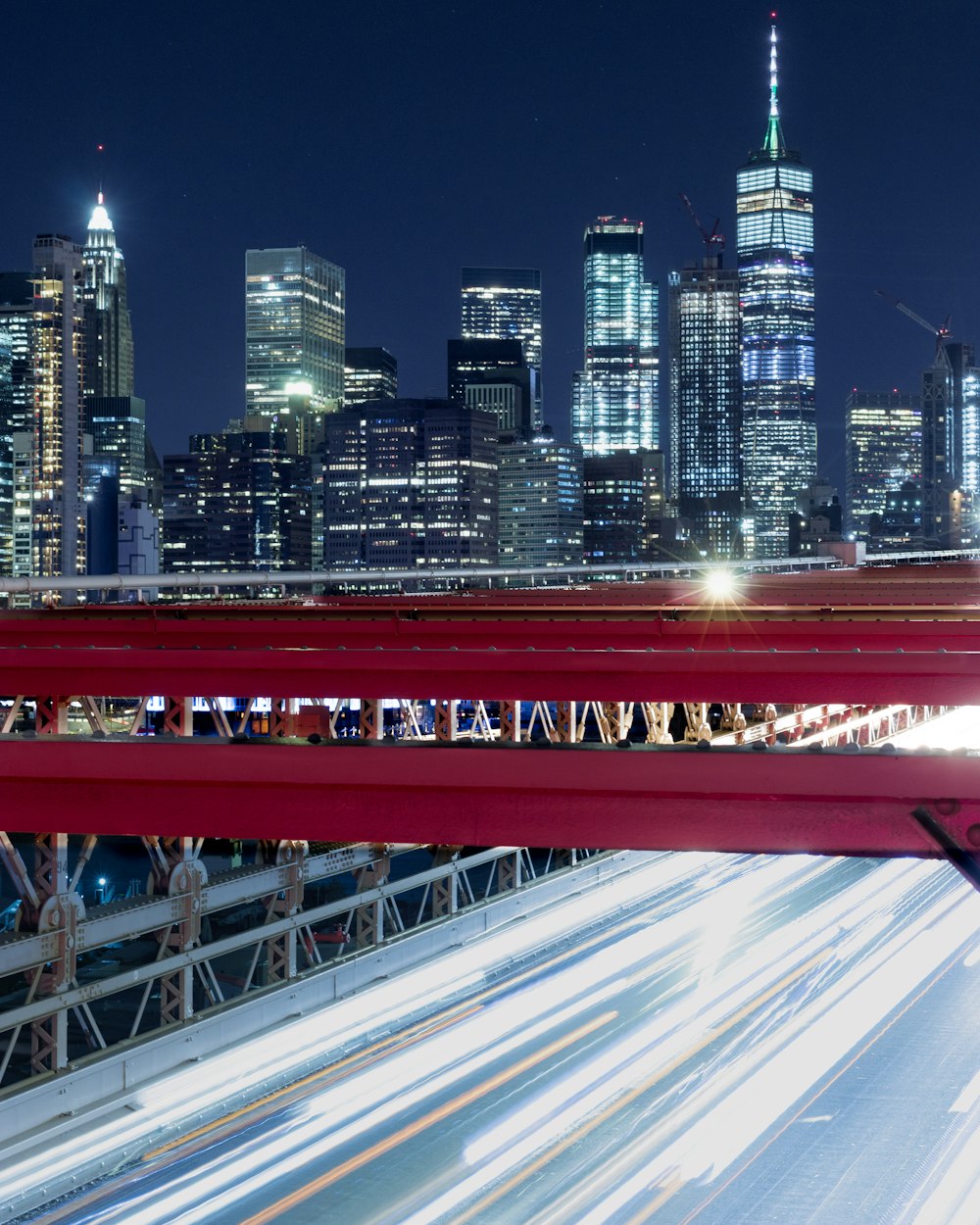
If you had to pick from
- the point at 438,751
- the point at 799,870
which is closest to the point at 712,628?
the point at 438,751

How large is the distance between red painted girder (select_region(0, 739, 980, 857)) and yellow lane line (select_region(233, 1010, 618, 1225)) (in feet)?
41.4

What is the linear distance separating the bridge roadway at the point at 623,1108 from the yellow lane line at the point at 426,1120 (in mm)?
42

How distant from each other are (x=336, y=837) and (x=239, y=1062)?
16751mm

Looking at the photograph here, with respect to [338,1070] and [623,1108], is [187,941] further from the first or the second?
[623,1108]

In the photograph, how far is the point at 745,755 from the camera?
4633mm

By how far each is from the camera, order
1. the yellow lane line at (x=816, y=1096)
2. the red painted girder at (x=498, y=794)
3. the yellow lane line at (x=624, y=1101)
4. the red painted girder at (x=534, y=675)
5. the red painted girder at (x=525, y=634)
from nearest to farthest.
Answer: the red painted girder at (x=498, y=794) < the red painted girder at (x=534, y=675) < the red painted girder at (x=525, y=634) < the yellow lane line at (x=816, y=1096) < the yellow lane line at (x=624, y=1101)

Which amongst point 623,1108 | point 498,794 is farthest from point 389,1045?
point 498,794

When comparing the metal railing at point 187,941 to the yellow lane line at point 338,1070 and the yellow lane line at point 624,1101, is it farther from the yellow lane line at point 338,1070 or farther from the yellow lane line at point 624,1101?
the yellow lane line at point 624,1101

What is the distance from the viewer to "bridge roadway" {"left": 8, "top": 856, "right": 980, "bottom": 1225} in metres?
16.3

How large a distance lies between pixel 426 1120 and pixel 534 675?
11.2 m

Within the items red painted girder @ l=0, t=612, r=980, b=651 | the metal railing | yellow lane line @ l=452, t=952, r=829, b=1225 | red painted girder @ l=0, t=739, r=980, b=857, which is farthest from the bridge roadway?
red painted girder @ l=0, t=739, r=980, b=857

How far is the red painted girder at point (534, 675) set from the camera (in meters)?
9.76

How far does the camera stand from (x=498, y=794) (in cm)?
478

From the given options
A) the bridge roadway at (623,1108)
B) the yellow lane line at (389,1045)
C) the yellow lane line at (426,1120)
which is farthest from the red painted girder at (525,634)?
the yellow lane line at (389,1045)
